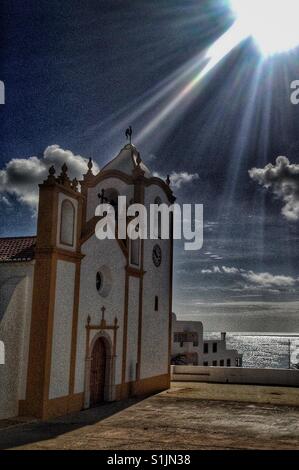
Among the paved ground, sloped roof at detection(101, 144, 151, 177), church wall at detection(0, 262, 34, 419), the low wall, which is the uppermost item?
sloped roof at detection(101, 144, 151, 177)

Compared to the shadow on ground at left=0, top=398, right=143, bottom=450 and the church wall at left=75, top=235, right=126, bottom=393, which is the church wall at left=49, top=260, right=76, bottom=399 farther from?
the shadow on ground at left=0, top=398, right=143, bottom=450

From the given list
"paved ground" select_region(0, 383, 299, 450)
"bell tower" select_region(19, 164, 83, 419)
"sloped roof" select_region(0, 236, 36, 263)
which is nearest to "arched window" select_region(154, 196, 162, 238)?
"bell tower" select_region(19, 164, 83, 419)

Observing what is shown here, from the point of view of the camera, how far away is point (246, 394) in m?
24.2

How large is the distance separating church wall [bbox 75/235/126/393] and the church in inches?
1.6

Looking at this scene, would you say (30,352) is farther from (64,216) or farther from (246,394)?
(246,394)

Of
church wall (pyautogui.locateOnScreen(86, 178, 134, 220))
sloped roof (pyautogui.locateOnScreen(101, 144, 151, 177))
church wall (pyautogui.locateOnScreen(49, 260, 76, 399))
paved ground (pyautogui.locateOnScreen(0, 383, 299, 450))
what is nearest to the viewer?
paved ground (pyautogui.locateOnScreen(0, 383, 299, 450))

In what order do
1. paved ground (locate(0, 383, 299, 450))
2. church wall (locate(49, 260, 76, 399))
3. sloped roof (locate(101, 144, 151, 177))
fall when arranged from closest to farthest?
paved ground (locate(0, 383, 299, 450)) < church wall (locate(49, 260, 76, 399)) < sloped roof (locate(101, 144, 151, 177))

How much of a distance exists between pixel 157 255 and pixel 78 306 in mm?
8768

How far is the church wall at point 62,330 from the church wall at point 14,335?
0.94 meters

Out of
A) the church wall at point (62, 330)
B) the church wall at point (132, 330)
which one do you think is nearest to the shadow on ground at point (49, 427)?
the church wall at point (62, 330)

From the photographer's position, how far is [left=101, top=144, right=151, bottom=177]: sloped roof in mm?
26031

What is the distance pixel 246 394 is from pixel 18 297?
13.1 metres
